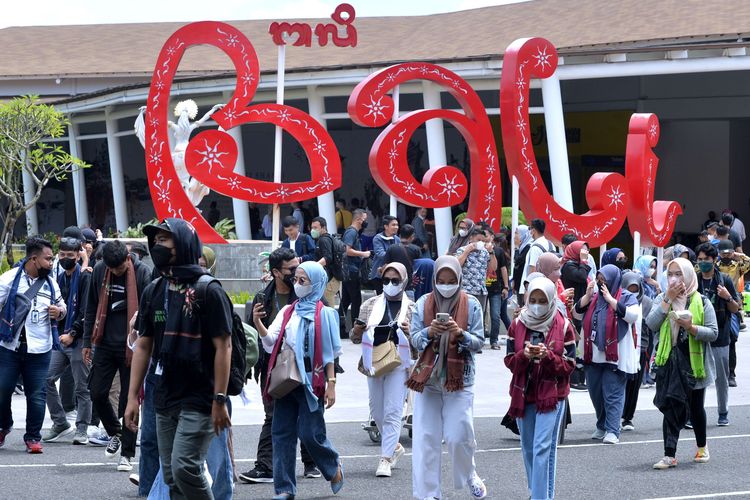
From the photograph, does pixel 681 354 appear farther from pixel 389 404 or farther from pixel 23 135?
pixel 23 135

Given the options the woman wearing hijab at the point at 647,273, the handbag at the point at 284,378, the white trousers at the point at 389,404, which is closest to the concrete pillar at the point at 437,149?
the woman wearing hijab at the point at 647,273

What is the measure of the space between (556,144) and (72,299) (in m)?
A: 13.2

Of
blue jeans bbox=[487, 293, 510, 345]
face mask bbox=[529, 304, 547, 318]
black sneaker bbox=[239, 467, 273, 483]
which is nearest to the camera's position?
face mask bbox=[529, 304, 547, 318]

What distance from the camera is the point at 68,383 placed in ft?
36.7

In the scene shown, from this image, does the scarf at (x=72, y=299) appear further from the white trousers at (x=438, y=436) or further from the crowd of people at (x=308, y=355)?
the white trousers at (x=438, y=436)

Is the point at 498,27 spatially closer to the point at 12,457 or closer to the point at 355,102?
the point at 355,102

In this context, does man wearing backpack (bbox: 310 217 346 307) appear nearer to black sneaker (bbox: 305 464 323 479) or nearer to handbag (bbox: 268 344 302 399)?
black sneaker (bbox: 305 464 323 479)

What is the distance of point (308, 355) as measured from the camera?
8375 mm

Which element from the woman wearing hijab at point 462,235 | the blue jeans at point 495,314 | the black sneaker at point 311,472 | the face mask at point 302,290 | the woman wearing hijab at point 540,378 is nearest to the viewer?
the woman wearing hijab at point 540,378

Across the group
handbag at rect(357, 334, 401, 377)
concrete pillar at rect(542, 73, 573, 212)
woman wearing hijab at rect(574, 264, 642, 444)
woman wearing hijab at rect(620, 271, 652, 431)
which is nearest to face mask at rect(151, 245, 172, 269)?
handbag at rect(357, 334, 401, 377)

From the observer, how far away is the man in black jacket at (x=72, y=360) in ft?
34.5

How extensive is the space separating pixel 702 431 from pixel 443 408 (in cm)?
266

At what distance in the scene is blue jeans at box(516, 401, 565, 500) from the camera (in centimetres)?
766

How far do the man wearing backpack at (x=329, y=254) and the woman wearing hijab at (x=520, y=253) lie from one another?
2.44m
